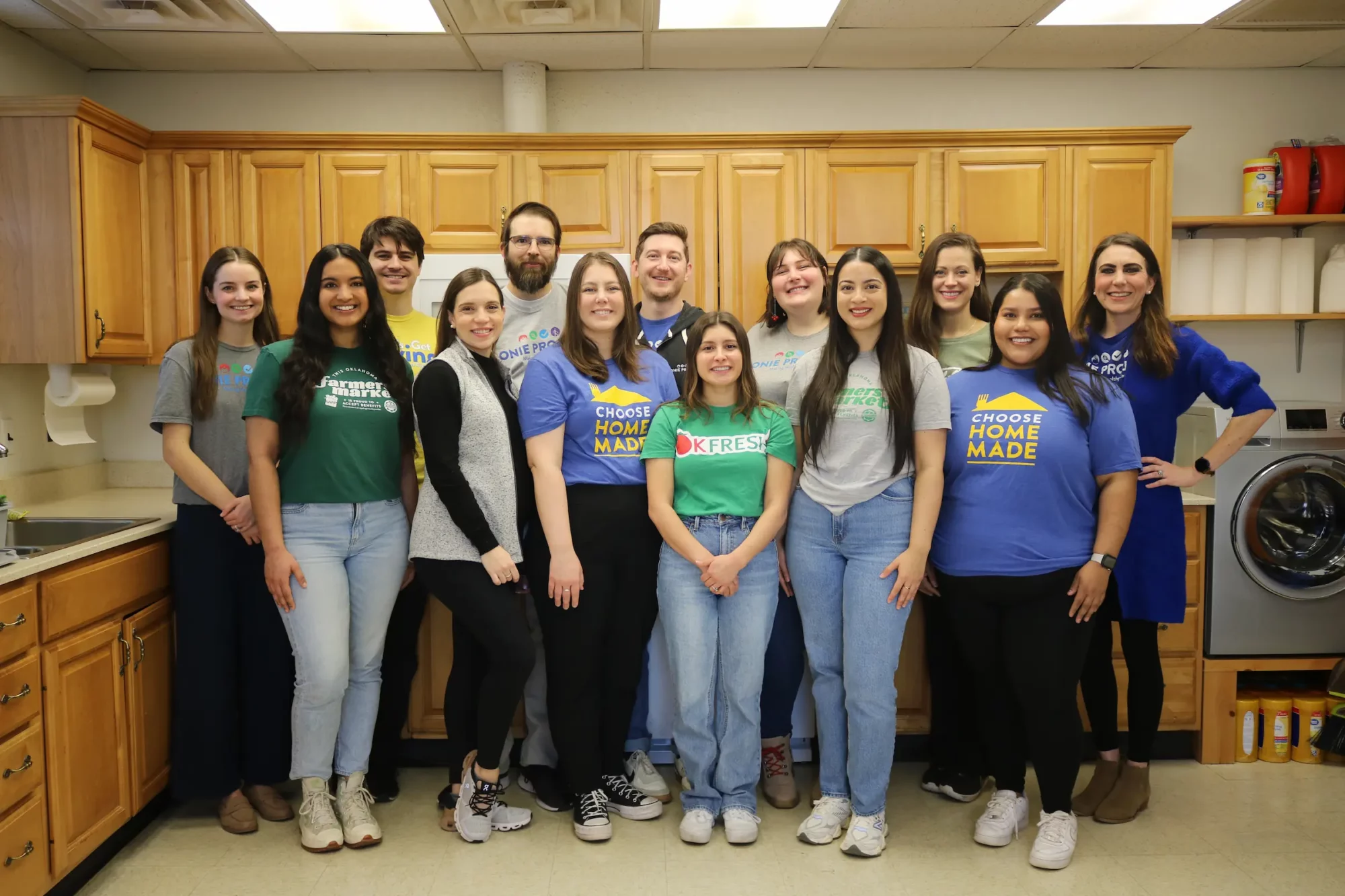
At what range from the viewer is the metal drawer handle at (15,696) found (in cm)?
191

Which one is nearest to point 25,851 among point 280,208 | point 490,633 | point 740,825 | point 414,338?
point 490,633

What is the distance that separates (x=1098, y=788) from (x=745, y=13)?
8.88 ft

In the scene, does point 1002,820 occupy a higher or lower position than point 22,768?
lower

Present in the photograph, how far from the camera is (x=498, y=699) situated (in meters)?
2.30

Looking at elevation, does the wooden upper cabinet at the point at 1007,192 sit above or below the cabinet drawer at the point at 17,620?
above

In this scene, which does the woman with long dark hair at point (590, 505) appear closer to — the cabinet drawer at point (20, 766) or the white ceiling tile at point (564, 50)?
the cabinet drawer at point (20, 766)

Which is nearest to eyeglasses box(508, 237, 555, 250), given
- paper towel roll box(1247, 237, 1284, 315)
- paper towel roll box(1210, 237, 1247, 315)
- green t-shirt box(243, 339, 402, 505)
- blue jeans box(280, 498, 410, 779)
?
green t-shirt box(243, 339, 402, 505)

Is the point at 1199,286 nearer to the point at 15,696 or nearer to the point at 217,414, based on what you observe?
the point at 217,414

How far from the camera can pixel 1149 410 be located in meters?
2.43

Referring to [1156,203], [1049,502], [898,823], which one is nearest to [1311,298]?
[1156,203]

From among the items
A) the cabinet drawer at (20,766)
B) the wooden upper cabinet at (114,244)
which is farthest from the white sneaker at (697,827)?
the wooden upper cabinet at (114,244)

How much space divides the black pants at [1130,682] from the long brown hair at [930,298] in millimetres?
854

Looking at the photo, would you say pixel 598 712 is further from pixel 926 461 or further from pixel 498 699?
pixel 926 461

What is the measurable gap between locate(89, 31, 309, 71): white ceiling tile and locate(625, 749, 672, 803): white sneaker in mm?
2798
